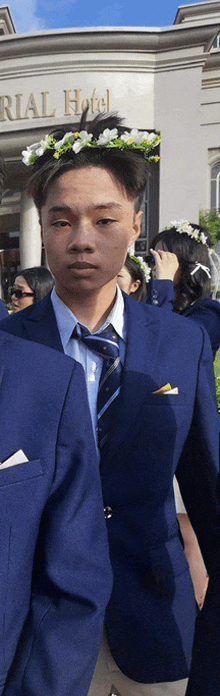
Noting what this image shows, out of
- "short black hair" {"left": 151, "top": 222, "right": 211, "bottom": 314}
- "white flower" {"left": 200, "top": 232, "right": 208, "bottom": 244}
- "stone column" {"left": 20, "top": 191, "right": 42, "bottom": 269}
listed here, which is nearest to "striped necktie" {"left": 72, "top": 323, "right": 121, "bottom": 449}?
Answer: "short black hair" {"left": 151, "top": 222, "right": 211, "bottom": 314}

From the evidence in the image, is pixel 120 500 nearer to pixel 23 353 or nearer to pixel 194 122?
pixel 23 353

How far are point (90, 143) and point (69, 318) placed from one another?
53 cm

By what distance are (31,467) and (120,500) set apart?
0.49 m

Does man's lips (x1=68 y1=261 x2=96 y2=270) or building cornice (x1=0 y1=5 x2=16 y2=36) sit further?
building cornice (x1=0 y1=5 x2=16 y2=36)

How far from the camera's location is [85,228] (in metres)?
1.46

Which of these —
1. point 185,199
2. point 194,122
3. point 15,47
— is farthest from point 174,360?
point 15,47

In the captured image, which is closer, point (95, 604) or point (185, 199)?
point (95, 604)

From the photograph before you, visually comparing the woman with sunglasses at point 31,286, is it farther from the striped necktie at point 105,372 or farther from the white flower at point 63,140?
the striped necktie at point 105,372

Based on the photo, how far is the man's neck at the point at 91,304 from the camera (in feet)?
5.12

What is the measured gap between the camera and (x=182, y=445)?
156 centimetres

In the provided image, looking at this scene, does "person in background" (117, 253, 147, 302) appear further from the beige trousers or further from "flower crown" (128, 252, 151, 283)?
the beige trousers

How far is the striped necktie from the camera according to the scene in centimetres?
144

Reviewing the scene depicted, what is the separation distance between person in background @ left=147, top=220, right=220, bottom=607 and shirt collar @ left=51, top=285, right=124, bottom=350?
0.82m

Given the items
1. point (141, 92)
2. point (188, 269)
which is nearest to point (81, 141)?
point (188, 269)
